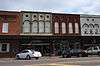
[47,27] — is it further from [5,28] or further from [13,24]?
[5,28]

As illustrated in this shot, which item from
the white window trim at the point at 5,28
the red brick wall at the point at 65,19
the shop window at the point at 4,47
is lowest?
the shop window at the point at 4,47

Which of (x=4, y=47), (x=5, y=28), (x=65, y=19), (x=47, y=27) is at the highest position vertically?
(x=65, y=19)

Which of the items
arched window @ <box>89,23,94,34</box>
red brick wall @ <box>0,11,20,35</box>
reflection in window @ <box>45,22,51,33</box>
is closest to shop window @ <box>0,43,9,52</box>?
red brick wall @ <box>0,11,20,35</box>

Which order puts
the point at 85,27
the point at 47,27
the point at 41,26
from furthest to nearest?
the point at 85,27 < the point at 47,27 < the point at 41,26

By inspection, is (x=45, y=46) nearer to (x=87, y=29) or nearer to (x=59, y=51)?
(x=59, y=51)

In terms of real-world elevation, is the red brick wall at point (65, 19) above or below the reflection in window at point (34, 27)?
above

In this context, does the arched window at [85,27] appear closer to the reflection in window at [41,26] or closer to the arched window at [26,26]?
the reflection in window at [41,26]

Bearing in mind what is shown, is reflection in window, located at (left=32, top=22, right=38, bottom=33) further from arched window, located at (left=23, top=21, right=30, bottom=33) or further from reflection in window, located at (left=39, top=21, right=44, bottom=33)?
arched window, located at (left=23, top=21, right=30, bottom=33)

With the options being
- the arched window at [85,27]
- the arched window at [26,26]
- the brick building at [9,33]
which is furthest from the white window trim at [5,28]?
the arched window at [85,27]

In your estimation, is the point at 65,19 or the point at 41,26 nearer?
the point at 41,26

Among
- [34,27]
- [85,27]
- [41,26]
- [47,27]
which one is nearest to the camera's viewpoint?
[34,27]

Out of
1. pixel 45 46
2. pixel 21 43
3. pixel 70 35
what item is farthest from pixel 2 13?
pixel 70 35

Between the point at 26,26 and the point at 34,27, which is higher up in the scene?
the point at 26,26

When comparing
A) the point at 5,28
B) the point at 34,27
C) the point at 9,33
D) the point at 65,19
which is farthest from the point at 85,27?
the point at 5,28
